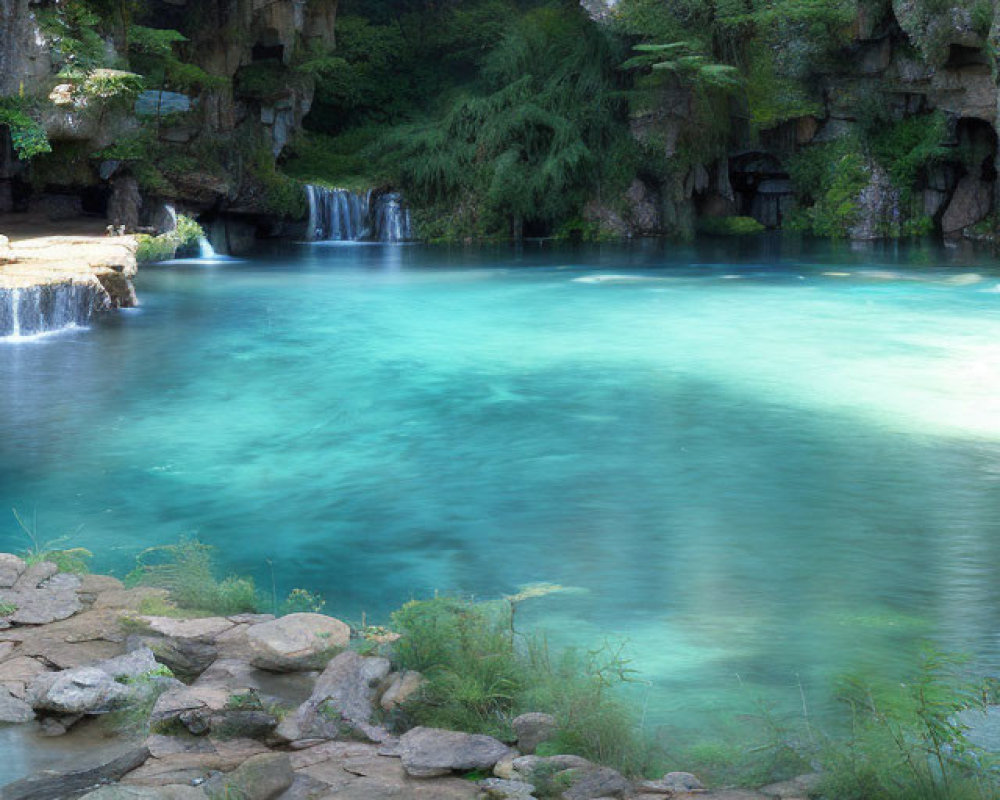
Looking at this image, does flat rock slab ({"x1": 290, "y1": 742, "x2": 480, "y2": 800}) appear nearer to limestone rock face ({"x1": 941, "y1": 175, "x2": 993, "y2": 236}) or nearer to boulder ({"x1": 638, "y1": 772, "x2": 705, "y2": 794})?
boulder ({"x1": 638, "y1": 772, "x2": 705, "y2": 794})

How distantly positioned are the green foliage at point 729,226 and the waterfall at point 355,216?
8460 millimetres

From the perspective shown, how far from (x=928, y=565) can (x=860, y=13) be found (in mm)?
23330

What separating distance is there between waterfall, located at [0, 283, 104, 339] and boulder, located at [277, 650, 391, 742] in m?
10.8

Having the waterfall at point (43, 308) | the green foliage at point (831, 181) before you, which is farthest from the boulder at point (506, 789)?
the green foliage at point (831, 181)

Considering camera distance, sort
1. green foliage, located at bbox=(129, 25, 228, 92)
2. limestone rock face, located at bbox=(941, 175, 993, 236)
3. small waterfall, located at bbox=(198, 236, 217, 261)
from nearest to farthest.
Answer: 1. green foliage, located at bbox=(129, 25, 228, 92)
2. small waterfall, located at bbox=(198, 236, 217, 261)
3. limestone rock face, located at bbox=(941, 175, 993, 236)

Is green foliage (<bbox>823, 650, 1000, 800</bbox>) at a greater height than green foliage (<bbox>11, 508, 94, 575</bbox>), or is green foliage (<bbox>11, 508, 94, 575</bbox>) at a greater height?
green foliage (<bbox>11, 508, 94, 575</bbox>)


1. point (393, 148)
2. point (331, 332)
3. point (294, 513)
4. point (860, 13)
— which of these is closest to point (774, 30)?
point (860, 13)

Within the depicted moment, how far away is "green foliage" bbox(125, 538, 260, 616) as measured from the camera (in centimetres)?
557

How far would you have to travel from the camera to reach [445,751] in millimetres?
4039

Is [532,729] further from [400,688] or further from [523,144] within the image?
[523,144]

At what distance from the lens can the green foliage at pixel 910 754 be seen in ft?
12.1

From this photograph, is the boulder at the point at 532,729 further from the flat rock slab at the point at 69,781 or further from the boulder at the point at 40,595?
the boulder at the point at 40,595

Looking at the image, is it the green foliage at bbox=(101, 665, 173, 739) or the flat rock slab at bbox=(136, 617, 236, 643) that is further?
the flat rock slab at bbox=(136, 617, 236, 643)

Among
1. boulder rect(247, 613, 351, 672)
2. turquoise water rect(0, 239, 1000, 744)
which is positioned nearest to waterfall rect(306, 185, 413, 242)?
turquoise water rect(0, 239, 1000, 744)
